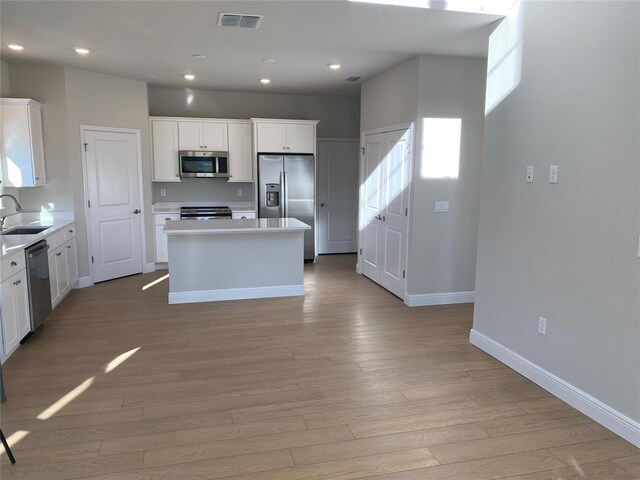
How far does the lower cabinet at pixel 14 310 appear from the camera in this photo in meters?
3.54

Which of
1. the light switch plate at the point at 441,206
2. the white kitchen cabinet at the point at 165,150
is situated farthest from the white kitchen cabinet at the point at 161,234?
the light switch plate at the point at 441,206

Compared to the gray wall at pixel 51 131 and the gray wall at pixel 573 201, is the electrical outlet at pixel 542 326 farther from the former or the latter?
the gray wall at pixel 51 131

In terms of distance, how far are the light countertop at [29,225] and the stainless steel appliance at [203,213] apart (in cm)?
162

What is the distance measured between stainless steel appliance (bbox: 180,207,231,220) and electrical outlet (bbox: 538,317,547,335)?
491 centimetres

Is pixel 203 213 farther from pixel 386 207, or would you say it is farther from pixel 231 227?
pixel 386 207

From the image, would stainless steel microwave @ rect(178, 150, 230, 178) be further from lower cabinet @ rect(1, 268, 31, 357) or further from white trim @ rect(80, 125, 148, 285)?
lower cabinet @ rect(1, 268, 31, 357)

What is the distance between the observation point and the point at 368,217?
647 centimetres

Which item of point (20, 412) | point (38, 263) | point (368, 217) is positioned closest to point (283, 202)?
point (368, 217)

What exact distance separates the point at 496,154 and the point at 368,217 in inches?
111

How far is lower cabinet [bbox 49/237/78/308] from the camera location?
4.84 metres

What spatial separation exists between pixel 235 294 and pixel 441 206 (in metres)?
2.58

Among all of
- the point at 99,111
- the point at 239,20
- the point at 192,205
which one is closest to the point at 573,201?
the point at 239,20

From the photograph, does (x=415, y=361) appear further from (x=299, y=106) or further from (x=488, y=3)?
(x=299, y=106)

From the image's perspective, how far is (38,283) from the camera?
14.0ft
